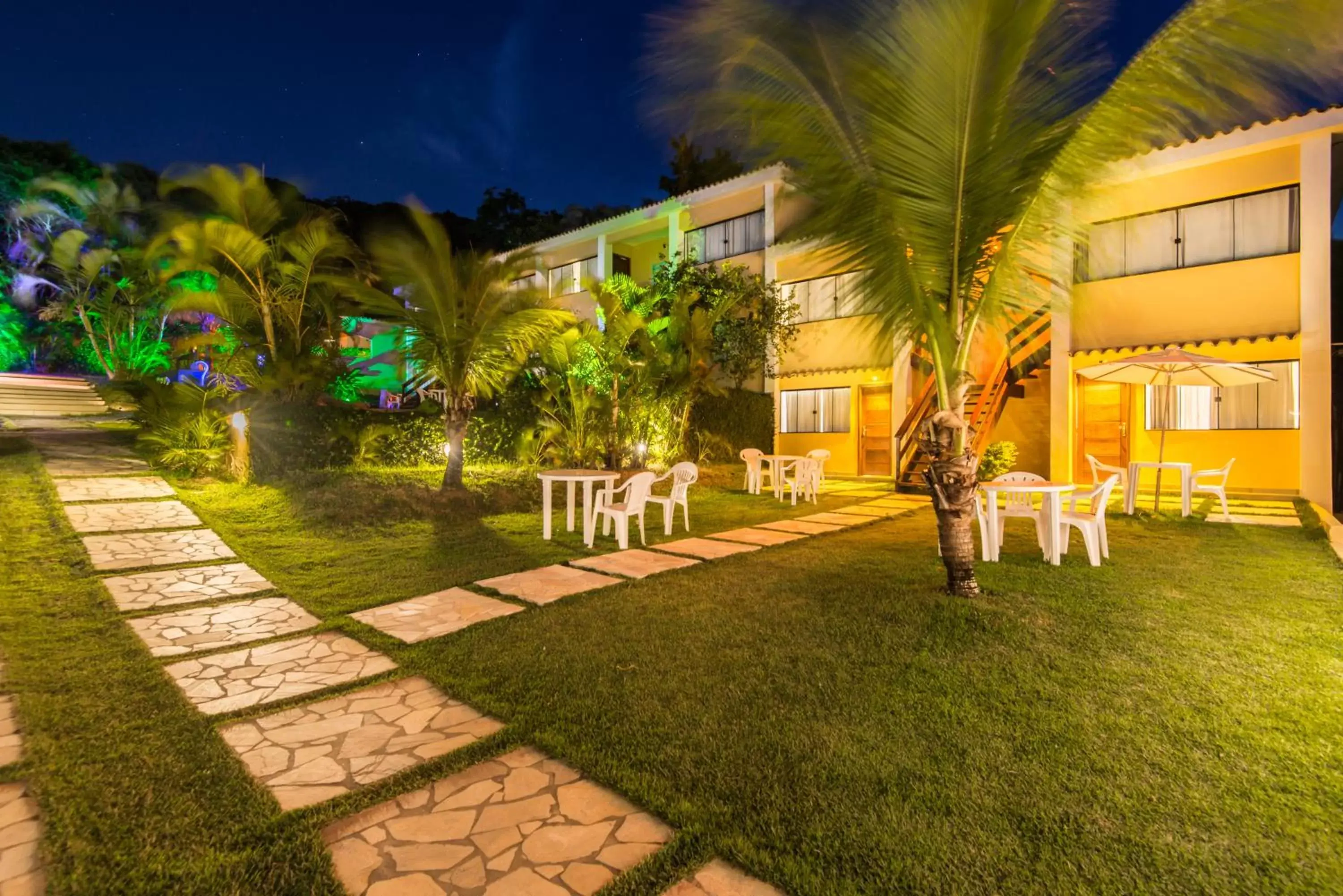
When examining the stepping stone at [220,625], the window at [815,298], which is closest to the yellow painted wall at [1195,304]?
the window at [815,298]

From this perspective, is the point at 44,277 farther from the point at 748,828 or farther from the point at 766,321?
the point at 748,828

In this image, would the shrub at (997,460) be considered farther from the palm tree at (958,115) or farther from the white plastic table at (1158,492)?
the palm tree at (958,115)

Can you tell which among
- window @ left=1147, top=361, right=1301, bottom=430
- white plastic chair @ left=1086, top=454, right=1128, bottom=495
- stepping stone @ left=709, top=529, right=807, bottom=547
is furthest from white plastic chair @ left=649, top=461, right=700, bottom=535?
window @ left=1147, top=361, right=1301, bottom=430

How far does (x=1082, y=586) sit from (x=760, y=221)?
557 inches

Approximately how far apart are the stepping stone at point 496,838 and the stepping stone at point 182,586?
146 inches

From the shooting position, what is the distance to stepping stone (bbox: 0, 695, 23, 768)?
106 inches

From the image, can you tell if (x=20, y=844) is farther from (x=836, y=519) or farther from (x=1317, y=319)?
(x=1317, y=319)

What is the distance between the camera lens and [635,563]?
6.34m

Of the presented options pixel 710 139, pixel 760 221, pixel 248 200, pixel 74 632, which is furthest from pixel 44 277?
pixel 710 139

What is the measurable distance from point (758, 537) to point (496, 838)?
570 centimetres

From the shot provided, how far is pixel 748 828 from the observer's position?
2.21 meters

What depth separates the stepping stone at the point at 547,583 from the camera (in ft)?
16.9

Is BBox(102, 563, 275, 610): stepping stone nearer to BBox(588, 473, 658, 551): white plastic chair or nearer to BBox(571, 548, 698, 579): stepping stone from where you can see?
BBox(571, 548, 698, 579): stepping stone

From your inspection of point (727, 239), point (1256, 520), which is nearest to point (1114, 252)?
point (1256, 520)
